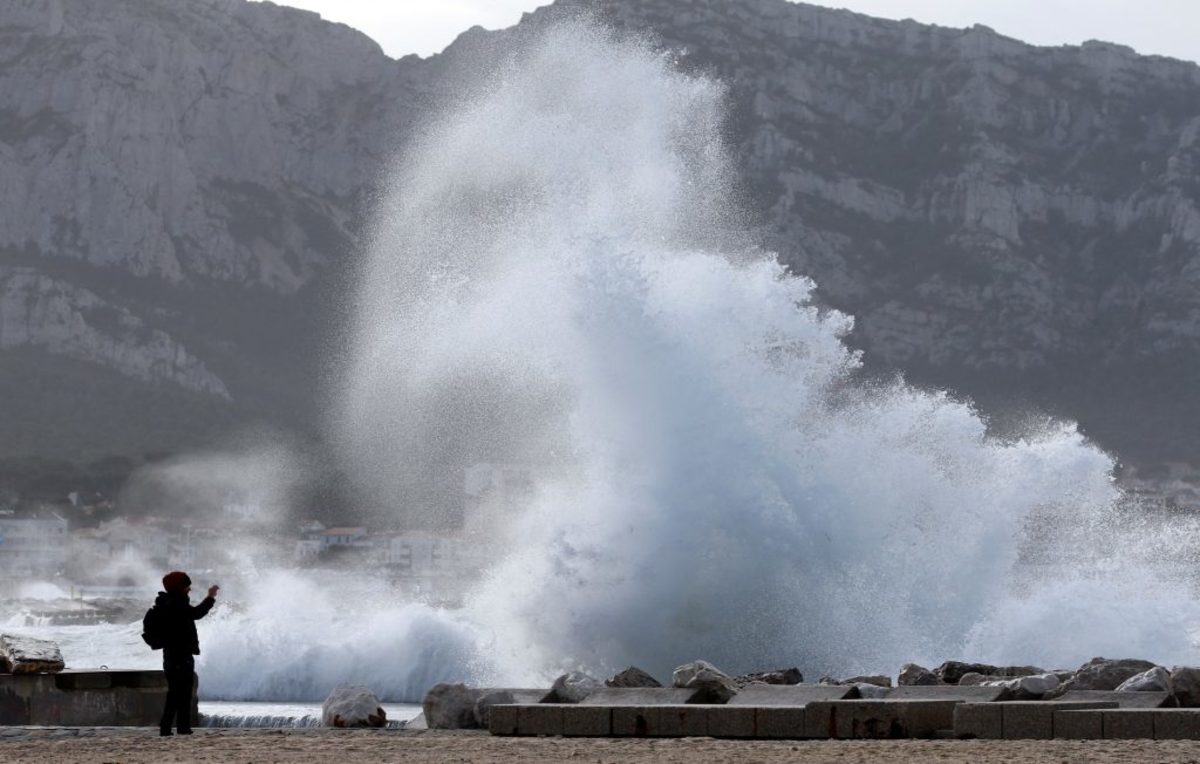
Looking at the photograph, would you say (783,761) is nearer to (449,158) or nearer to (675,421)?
(675,421)

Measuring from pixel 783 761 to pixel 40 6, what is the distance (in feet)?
483

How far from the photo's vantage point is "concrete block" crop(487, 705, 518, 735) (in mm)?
16469

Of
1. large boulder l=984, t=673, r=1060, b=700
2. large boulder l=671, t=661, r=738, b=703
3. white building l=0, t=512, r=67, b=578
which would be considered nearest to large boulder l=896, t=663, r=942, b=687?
large boulder l=671, t=661, r=738, b=703

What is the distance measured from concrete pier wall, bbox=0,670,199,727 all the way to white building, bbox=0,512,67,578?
115112 mm

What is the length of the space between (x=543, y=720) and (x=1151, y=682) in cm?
530

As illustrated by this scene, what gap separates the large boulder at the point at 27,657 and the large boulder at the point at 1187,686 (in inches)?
391

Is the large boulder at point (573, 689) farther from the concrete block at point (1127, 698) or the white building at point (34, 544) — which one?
the white building at point (34, 544)

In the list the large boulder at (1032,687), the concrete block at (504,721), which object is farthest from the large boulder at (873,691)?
the concrete block at (504,721)

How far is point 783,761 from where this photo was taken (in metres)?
13.2

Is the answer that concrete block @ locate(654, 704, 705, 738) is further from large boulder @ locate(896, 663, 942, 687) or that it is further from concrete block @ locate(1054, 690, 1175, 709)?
large boulder @ locate(896, 663, 942, 687)

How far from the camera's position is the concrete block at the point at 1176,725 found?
14438 millimetres

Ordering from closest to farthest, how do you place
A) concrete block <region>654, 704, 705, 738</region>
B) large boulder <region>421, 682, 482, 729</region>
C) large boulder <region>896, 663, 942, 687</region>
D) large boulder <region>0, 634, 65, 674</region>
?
concrete block <region>654, 704, 705, 738</region> < large boulder <region>421, 682, 482, 729</region> < large boulder <region>0, 634, 65, 674</region> < large boulder <region>896, 663, 942, 687</region>

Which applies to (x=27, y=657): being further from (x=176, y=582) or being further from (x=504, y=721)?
(x=504, y=721)

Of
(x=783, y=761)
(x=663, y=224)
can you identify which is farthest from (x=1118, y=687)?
(x=663, y=224)
